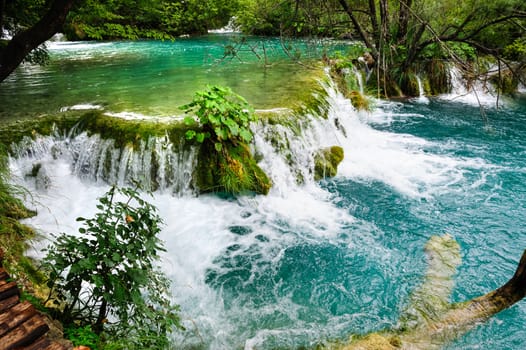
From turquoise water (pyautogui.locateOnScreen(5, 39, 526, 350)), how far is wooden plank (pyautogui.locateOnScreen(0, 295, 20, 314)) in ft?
5.78

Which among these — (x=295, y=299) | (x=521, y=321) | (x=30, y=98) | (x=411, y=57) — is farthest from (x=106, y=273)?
(x=411, y=57)

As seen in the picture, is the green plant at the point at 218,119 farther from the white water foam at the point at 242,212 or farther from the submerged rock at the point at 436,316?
the submerged rock at the point at 436,316

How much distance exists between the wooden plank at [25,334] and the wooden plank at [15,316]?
3 cm

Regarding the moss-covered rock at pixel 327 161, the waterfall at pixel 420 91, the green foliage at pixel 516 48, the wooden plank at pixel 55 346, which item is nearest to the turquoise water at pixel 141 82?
the moss-covered rock at pixel 327 161

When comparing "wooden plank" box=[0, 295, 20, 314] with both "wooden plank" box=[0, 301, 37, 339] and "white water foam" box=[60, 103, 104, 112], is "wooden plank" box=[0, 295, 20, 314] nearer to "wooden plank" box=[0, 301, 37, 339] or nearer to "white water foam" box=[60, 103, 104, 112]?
"wooden plank" box=[0, 301, 37, 339]

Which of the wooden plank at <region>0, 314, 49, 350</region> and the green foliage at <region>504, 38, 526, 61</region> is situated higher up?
the green foliage at <region>504, 38, 526, 61</region>

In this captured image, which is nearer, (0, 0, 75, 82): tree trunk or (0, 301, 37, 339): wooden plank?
(0, 301, 37, 339): wooden plank

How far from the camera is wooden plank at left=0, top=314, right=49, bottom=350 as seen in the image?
204cm

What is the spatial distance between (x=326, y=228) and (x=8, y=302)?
4.33 metres

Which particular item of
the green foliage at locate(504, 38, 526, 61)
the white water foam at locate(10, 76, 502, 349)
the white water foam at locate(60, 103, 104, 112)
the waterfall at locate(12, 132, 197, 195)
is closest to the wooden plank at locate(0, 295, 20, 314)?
the white water foam at locate(10, 76, 502, 349)

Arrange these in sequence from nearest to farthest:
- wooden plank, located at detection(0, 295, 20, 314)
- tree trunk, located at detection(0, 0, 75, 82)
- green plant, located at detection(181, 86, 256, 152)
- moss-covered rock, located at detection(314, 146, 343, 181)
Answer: wooden plank, located at detection(0, 295, 20, 314), tree trunk, located at detection(0, 0, 75, 82), green plant, located at detection(181, 86, 256, 152), moss-covered rock, located at detection(314, 146, 343, 181)

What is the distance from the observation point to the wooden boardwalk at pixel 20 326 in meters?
2.07

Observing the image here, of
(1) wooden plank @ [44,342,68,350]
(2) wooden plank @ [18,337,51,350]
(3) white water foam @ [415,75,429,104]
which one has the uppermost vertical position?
(3) white water foam @ [415,75,429,104]

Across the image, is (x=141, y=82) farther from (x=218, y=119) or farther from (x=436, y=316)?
(x=436, y=316)
